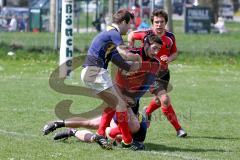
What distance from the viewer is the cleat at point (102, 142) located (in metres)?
9.67

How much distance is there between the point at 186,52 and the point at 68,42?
6.93 m

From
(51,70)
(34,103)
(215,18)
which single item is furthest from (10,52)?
(215,18)

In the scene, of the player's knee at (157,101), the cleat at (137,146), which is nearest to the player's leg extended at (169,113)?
the player's knee at (157,101)

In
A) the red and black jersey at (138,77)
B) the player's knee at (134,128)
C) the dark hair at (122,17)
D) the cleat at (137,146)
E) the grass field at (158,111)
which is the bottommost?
the grass field at (158,111)

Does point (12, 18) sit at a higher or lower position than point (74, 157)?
lower

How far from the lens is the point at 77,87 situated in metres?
16.9

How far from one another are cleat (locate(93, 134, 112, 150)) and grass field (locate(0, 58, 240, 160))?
97 mm

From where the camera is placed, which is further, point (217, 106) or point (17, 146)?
point (217, 106)

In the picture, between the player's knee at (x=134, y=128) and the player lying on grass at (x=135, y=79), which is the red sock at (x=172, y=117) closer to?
the player lying on grass at (x=135, y=79)

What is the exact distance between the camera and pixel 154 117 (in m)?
13.4

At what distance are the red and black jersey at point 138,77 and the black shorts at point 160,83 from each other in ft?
1.22

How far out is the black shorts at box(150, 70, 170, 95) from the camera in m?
11.5

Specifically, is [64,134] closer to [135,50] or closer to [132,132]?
[132,132]

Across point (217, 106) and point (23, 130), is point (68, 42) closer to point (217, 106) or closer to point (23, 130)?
point (217, 106)
